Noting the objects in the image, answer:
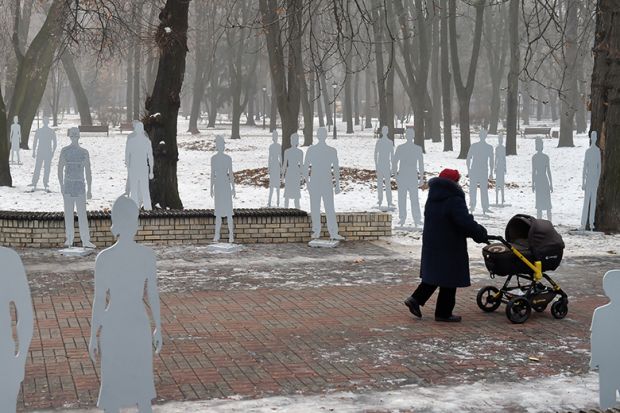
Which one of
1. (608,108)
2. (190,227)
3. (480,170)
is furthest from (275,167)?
(608,108)

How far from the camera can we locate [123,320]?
22.1 feet

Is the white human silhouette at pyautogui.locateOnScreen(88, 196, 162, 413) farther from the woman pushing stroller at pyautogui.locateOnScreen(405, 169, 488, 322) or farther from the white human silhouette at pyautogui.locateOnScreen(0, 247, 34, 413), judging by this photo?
the woman pushing stroller at pyautogui.locateOnScreen(405, 169, 488, 322)

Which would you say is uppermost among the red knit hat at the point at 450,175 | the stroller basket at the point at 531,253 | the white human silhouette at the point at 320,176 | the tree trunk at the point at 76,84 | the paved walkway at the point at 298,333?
the tree trunk at the point at 76,84

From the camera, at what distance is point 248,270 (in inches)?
559

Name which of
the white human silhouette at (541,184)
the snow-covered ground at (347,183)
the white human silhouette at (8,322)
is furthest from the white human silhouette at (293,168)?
the white human silhouette at (8,322)

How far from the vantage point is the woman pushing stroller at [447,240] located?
1055 centimetres

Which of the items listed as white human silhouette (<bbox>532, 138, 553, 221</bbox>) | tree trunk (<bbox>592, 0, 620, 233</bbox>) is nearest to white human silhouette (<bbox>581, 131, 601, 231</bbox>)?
tree trunk (<bbox>592, 0, 620, 233</bbox>)

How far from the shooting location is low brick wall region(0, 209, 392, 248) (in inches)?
632

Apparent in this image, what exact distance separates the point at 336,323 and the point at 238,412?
135 inches

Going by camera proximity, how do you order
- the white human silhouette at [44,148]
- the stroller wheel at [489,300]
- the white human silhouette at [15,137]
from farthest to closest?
1. the white human silhouette at [15,137]
2. the white human silhouette at [44,148]
3. the stroller wheel at [489,300]

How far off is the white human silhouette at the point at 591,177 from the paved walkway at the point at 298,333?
3.31 meters

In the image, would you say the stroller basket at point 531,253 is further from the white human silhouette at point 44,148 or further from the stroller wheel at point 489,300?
the white human silhouette at point 44,148

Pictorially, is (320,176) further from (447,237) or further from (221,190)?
(447,237)

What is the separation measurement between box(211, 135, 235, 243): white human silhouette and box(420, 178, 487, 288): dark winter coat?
18.9 ft
